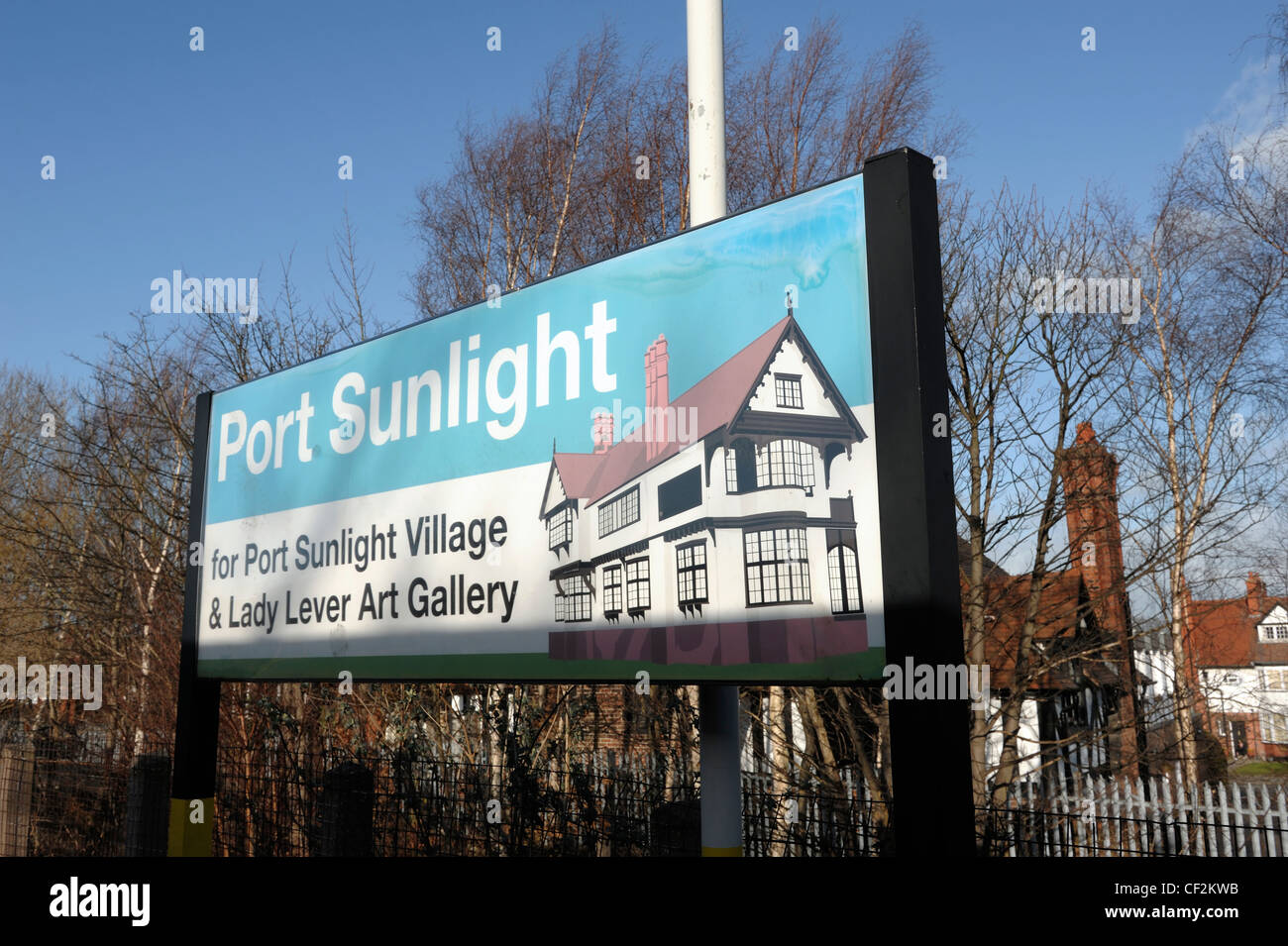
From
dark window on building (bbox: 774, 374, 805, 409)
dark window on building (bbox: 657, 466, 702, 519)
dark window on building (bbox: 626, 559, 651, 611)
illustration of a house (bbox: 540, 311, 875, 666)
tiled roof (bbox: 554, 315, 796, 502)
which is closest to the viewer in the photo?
illustration of a house (bbox: 540, 311, 875, 666)

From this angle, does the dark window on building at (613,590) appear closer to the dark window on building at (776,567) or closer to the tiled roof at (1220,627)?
the dark window on building at (776,567)

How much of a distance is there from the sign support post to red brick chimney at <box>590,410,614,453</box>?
3.72 m

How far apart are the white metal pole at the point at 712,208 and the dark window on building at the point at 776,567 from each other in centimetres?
50

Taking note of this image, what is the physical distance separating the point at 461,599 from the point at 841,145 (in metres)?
12.7

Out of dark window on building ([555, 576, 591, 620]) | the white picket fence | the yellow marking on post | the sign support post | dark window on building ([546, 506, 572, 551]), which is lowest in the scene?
the white picket fence

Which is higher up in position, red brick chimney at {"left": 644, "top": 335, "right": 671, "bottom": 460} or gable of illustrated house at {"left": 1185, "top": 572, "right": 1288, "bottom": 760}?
red brick chimney at {"left": 644, "top": 335, "right": 671, "bottom": 460}

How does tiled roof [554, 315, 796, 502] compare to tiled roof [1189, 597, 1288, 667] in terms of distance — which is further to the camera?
tiled roof [1189, 597, 1288, 667]

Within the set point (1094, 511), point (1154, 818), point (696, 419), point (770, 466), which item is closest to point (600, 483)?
point (696, 419)

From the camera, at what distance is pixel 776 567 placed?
12.2 ft

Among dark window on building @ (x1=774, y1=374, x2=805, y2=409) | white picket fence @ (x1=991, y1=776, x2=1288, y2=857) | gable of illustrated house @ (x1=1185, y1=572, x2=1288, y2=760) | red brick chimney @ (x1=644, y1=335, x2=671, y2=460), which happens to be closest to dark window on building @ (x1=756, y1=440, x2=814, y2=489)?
dark window on building @ (x1=774, y1=374, x2=805, y2=409)

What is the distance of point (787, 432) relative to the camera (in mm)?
3766

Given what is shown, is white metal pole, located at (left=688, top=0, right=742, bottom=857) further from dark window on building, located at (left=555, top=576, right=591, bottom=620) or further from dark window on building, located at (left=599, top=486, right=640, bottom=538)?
dark window on building, located at (left=599, top=486, right=640, bottom=538)

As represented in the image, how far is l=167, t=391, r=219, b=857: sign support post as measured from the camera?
654cm
